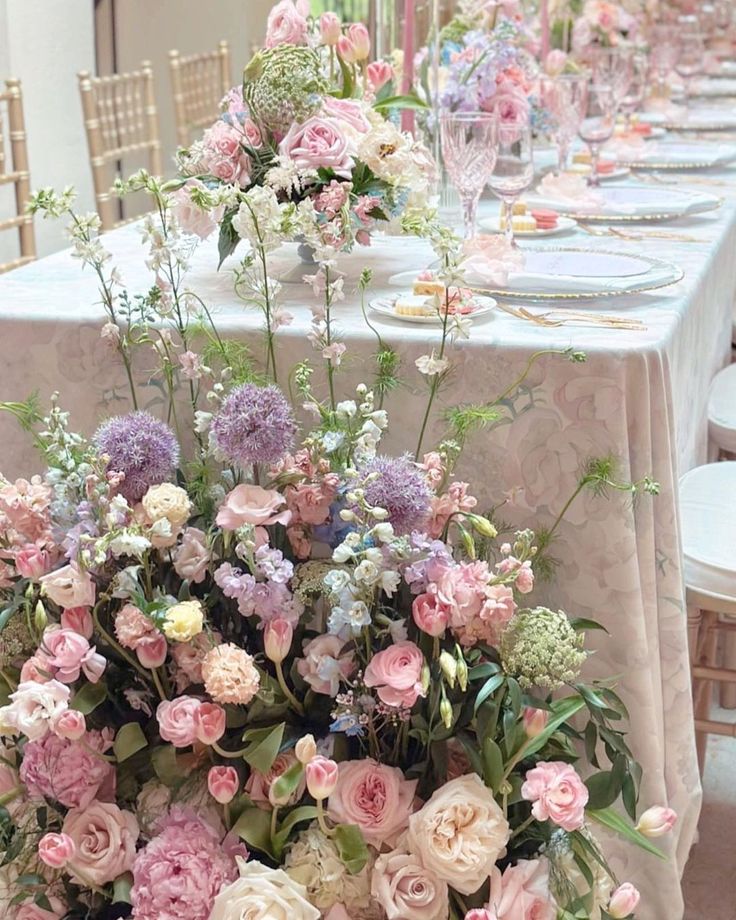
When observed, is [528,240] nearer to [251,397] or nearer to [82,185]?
[251,397]

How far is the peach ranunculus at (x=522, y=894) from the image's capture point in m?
1.16

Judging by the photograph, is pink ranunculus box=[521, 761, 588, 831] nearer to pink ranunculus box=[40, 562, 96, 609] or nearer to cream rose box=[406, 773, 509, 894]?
cream rose box=[406, 773, 509, 894]

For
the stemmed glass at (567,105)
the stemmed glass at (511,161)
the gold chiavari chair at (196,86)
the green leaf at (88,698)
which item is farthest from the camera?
the gold chiavari chair at (196,86)

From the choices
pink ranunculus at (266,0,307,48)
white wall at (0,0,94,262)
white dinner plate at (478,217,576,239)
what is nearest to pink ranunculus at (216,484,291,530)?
pink ranunculus at (266,0,307,48)

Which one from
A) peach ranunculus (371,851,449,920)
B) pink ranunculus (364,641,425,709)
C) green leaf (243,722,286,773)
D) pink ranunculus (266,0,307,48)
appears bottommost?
peach ranunculus (371,851,449,920)

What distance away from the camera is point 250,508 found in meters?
1.18

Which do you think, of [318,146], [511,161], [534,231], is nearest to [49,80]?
[534,231]

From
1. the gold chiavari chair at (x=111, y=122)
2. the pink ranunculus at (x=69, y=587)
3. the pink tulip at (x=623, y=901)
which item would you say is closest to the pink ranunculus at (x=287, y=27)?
the pink ranunculus at (x=69, y=587)

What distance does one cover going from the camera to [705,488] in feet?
5.74

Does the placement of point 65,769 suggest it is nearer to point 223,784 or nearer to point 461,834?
point 223,784

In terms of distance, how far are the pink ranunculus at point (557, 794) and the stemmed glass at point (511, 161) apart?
0.76m

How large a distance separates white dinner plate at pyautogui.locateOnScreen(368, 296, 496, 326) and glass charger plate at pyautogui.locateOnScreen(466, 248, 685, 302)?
0.06 m

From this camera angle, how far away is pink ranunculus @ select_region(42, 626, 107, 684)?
1.16 meters

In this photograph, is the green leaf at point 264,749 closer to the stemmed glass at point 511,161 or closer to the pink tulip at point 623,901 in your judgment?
the pink tulip at point 623,901
